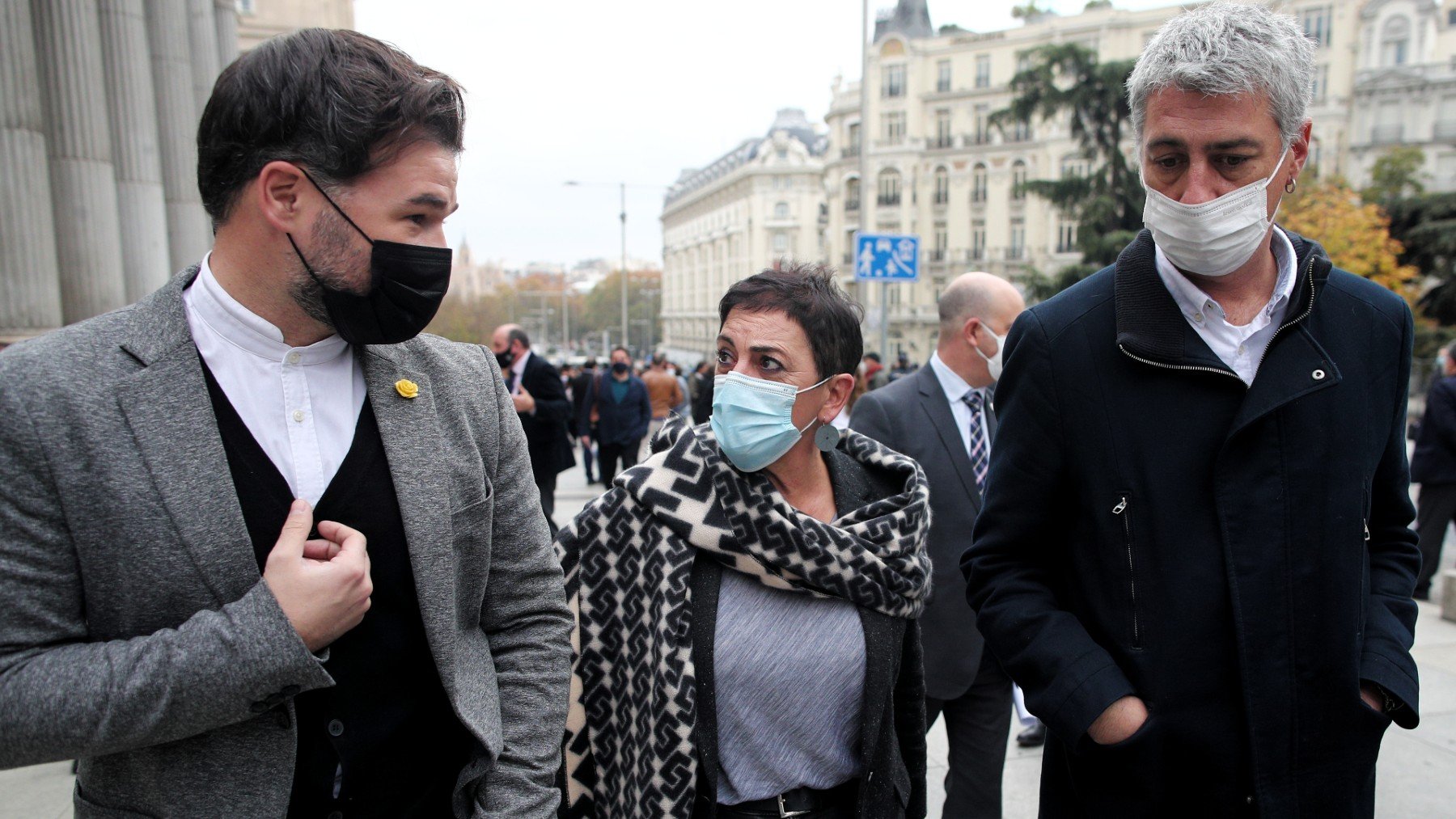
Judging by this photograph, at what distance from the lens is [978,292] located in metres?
3.97

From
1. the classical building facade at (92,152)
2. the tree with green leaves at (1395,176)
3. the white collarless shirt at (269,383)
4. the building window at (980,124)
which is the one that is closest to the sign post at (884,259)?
the classical building facade at (92,152)

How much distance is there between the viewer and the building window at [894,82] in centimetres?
5831

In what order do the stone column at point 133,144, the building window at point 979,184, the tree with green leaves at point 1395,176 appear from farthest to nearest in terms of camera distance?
the building window at point 979,184
the tree with green leaves at point 1395,176
the stone column at point 133,144

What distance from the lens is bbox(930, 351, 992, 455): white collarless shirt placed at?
3729 mm

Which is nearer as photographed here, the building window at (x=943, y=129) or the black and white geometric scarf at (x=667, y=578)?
the black and white geometric scarf at (x=667, y=578)

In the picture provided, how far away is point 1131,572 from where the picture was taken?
1.73 metres

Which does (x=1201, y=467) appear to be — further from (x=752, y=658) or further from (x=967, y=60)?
(x=967, y=60)

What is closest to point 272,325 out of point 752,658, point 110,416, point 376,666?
point 110,416

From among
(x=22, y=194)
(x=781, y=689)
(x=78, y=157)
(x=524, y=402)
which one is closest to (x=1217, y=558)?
(x=781, y=689)

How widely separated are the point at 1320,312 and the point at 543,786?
1.82 metres

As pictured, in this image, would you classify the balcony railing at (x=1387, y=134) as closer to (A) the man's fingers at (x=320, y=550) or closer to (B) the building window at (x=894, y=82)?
(B) the building window at (x=894, y=82)

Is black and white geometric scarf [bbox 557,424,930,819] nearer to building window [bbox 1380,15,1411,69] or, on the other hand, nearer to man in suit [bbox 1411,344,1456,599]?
man in suit [bbox 1411,344,1456,599]

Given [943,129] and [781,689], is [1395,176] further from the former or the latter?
[781,689]

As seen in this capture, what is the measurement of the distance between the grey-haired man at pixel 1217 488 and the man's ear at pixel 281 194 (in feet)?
4.65
